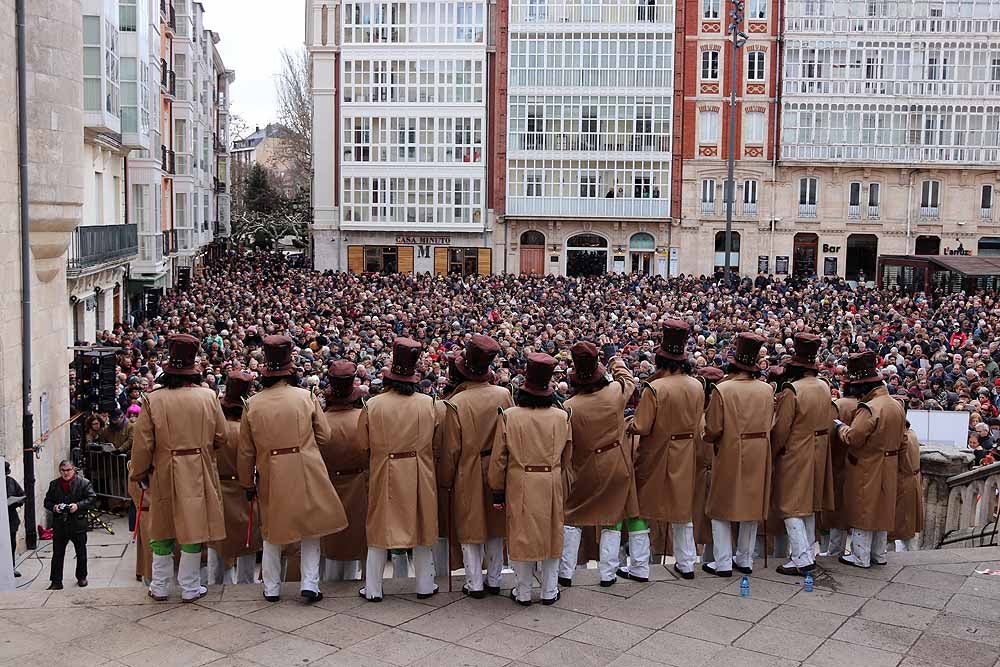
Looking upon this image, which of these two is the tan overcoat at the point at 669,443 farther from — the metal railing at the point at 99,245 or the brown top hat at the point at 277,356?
the metal railing at the point at 99,245

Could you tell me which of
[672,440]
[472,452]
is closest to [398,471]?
[472,452]

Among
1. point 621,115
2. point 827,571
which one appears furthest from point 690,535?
point 621,115

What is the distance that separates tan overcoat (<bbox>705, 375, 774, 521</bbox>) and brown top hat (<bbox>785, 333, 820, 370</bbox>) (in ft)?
1.26

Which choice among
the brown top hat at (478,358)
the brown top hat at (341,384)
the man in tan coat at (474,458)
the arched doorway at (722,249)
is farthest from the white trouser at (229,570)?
the arched doorway at (722,249)

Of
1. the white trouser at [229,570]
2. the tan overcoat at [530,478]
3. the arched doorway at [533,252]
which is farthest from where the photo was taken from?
the arched doorway at [533,252]

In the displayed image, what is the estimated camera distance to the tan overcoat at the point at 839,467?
902cm

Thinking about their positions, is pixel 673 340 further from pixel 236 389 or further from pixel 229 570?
pixel 229 570

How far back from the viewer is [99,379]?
14055 mm

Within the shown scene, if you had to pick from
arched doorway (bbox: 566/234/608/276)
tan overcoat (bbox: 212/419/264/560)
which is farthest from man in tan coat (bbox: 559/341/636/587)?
arched doorway (bbox: 566/234/608/276)

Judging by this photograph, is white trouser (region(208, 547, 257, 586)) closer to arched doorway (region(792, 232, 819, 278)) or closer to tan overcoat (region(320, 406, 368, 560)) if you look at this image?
tan overcoat (region(320, 406, 368, 560))

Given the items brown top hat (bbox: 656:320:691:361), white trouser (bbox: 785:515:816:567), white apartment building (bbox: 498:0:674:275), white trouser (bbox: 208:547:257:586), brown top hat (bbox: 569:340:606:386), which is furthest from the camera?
white apartment building (bbox: 498:0:674:275)

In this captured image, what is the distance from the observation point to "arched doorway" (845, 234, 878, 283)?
172ft

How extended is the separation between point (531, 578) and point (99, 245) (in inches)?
740

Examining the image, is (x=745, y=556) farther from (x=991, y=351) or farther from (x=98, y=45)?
(x=98, y=45)
